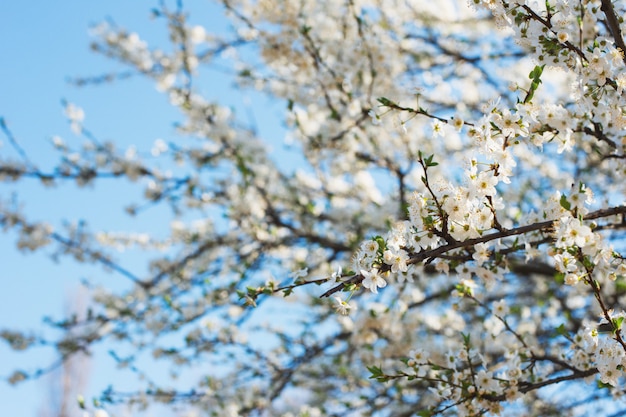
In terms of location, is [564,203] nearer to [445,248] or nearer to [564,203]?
[564,203]

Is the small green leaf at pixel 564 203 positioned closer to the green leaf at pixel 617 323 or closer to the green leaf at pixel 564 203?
the green leaf at pixel 564 203

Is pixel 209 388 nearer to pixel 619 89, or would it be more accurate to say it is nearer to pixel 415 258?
pixel 415 258

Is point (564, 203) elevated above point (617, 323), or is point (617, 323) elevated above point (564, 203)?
point (564, 203)

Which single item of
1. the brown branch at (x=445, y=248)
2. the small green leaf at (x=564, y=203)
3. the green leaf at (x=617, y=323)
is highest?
the small green leaf at (x=564, y=203)

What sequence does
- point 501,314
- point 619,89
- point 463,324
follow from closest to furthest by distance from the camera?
1. point 619,89
2. point 501,314
3. point 463,324

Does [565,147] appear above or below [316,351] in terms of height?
below

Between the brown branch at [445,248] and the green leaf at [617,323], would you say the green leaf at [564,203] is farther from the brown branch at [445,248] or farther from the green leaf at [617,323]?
the green leaf at [617,323]

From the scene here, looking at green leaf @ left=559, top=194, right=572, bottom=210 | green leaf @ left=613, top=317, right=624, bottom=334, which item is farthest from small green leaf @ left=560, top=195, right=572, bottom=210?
green leaf @ left=613, top=317, right=624, bottom=334

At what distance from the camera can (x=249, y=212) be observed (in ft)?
14.0

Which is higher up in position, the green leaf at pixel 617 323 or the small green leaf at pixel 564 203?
the small green leaf at pixel 564 203

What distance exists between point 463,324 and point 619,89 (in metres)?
3.27

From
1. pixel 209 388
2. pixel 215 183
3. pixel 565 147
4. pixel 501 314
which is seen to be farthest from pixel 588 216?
pixel 215 183

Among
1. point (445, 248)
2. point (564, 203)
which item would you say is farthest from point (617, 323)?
point (445, 248)

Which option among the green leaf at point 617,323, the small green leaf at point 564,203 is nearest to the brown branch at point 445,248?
the small green leaf at point 564,203
